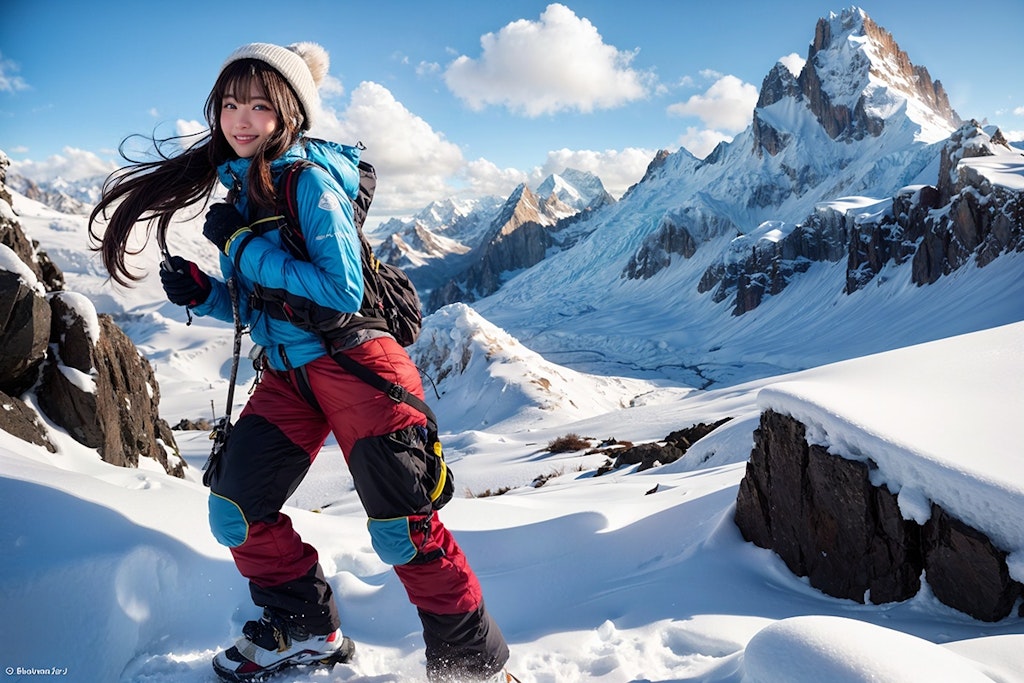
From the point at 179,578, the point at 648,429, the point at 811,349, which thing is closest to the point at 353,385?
the point at 179,578

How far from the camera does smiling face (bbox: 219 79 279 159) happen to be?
255cm

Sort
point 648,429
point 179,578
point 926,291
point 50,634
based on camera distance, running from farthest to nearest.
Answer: point 926,291, point 648,429, point 179,578, point 50,634

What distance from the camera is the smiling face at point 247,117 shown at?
255 cm

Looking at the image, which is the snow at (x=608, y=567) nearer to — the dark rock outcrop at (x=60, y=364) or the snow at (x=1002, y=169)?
the dark rock outcrop at (x=60, y=364)

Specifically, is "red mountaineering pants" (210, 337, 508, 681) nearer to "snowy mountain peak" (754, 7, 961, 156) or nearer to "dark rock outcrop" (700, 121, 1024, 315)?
"dark rock outcrop" (700, 121, 1024, 315)

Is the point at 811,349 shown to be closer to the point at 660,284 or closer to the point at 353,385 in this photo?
the point at 660,284

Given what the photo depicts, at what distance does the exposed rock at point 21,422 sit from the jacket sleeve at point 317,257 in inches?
218

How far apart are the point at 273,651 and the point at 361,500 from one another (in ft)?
2.84

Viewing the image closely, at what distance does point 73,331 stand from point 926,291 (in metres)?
78.0

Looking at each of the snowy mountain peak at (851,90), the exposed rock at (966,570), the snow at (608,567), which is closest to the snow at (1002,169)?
the snow at (608,567)

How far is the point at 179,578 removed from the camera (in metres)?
2.91

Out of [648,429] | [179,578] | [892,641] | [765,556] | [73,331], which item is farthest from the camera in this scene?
[648,429]

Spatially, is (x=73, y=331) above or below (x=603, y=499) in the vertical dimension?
above

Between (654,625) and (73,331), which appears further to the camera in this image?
(73,331)
